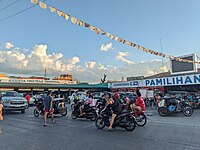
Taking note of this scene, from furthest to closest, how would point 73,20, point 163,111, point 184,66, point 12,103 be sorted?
point 184,66, point 12,103, point 163,111, point 73,20

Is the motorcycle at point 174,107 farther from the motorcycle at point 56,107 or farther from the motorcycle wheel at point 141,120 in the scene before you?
A: the motorcycle at point 56,107

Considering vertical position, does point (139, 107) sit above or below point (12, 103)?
above

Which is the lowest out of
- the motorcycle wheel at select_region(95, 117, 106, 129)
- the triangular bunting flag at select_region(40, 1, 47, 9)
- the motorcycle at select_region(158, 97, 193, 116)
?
the motorcycle wheel at select_region(95, 117, 106, 129)

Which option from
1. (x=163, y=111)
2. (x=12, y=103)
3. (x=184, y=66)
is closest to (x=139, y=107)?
(x=163, y=111)

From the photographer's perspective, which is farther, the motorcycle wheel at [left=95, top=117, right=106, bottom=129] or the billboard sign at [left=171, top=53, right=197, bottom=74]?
the billboard sign at [left=171, top=53, right=197, bottom=74]

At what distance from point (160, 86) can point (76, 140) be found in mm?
22260

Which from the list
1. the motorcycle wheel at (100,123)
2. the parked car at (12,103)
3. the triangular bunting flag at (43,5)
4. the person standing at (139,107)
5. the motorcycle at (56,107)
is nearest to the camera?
the triangular bunting flag at (43,5)

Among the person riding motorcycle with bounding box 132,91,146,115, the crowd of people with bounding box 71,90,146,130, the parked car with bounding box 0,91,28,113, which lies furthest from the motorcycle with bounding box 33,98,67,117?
the person riding motorcycle with bounding box 132,91,146,115

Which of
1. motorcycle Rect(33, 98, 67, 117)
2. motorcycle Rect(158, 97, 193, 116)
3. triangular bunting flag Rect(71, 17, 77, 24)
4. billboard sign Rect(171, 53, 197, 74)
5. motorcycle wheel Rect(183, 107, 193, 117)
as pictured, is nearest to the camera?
triangular bunting flag Rect(71, 17, 77, 24)

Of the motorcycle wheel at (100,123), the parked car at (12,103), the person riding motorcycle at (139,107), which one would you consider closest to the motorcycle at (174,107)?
the person riding motorcycle at (139,107)

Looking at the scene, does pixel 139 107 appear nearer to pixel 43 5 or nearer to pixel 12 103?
pixel 43 5

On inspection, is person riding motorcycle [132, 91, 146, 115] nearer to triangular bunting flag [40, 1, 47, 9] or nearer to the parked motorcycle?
the parked motorcycle

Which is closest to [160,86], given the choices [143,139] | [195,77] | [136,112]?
[195,77]

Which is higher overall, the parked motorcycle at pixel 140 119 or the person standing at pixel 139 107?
the person standing at pixel 139 107
